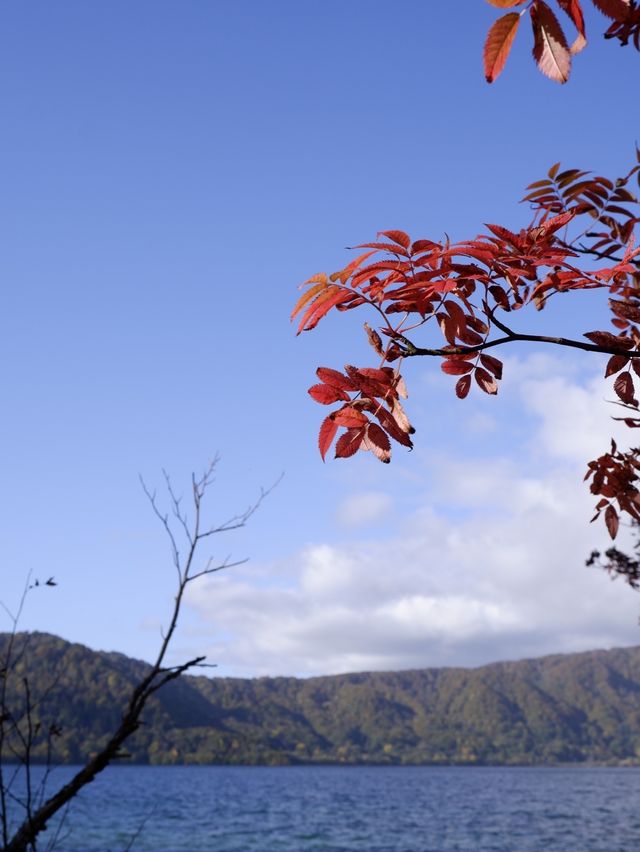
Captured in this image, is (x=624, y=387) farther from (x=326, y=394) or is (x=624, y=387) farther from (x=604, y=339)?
(x=326, y=394)

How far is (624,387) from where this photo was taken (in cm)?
234

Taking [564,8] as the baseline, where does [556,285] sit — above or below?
below

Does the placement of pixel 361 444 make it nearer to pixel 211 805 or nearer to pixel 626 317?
pixel 626 317

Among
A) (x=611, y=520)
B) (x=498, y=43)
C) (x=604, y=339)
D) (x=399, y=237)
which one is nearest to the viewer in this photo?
(x=498, y=43)

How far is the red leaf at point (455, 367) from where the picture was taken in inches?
88.1

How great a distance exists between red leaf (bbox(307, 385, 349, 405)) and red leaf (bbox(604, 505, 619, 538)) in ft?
3.59

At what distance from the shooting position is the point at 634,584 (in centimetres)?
711

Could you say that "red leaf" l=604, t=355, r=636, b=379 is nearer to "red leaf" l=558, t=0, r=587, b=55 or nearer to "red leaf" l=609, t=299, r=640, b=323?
"red leaf" l=609, t=299, r=640, b=323

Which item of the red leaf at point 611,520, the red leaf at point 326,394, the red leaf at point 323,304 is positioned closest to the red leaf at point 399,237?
the red leaf at point 323,304

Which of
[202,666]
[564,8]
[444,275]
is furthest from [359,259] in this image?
[202,666]

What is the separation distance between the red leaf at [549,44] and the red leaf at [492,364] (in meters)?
0.95

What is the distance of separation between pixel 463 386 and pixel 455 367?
0.09 metres

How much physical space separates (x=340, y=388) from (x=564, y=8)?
3.30 ft

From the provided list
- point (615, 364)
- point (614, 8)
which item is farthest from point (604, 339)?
point (614, 8)
